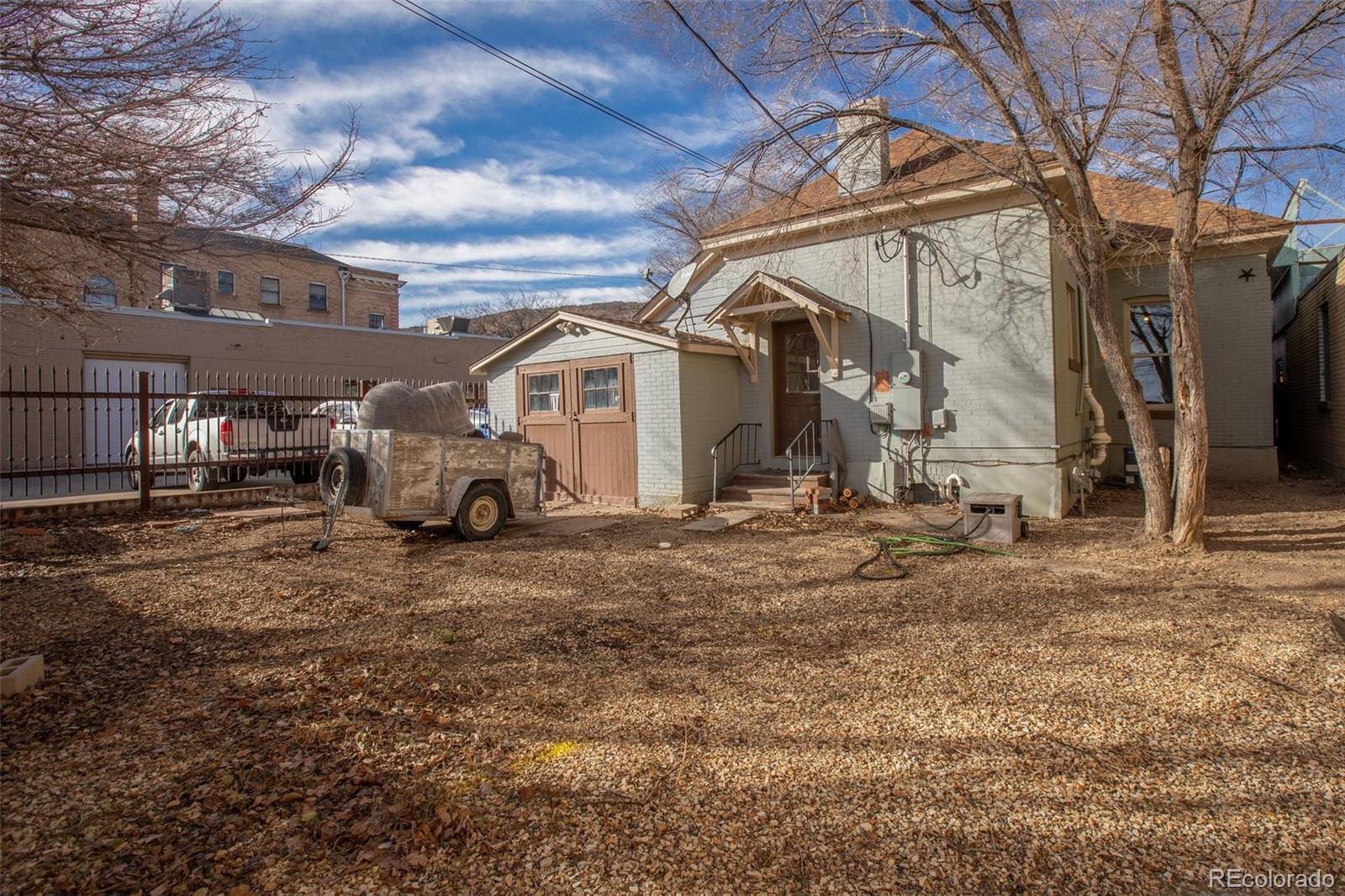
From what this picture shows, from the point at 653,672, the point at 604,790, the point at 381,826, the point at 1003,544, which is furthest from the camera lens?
the point at 1003,544

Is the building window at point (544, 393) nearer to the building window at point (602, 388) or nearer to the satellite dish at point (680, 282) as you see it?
the building window at point (602, 388)

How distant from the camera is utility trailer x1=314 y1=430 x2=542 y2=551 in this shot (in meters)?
7.23

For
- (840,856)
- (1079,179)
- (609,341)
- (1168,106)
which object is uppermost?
(1168,106)

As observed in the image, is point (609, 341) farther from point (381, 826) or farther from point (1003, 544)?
point (381, 826)

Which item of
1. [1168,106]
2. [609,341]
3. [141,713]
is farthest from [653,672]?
[609,341]

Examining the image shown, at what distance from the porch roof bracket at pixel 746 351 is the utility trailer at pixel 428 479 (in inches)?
156

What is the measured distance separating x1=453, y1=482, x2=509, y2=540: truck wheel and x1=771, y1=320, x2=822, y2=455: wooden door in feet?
16.2

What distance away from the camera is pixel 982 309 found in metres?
9.70

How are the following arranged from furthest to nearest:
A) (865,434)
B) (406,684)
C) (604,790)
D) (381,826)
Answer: (865,434)
(406,684)
(604,790)
(381,826)

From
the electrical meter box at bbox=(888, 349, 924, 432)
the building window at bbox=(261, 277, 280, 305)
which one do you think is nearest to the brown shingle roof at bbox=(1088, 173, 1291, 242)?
the electrical meter box at bbox=(888, 349, 924, 432)

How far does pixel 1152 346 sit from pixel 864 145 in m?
7.58

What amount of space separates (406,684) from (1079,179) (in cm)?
731

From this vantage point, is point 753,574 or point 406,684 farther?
point 753,574

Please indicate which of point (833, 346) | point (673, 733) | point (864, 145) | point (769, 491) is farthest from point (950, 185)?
point (673, 733)
